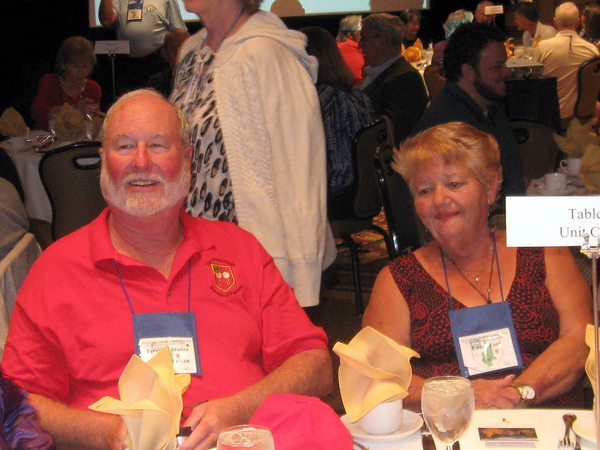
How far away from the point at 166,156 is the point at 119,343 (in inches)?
20.6

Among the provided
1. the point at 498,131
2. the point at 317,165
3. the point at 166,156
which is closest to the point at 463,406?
the point at 166,156

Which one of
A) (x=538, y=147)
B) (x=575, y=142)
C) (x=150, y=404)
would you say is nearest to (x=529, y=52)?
(x=538, y=147)

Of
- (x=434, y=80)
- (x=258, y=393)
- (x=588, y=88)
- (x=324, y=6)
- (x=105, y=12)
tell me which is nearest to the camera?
(x=258, y=393)

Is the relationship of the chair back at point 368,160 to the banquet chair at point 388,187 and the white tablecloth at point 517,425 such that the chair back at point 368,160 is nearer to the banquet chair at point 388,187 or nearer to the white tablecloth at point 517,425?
the banquet chair at point 388,187

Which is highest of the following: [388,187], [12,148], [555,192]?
[388,187]

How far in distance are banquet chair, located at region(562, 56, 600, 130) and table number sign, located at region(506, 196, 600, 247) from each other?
7.05 meters

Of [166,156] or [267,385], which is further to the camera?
[166,156]

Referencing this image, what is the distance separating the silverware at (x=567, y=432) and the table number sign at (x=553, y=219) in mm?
387

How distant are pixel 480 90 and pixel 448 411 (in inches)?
117

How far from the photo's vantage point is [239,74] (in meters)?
2.48

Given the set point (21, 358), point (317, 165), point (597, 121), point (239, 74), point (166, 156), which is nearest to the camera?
point (21, 358)

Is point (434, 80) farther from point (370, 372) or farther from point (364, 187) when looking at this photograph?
point (370, 372)

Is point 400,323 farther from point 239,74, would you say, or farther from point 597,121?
point 597,121

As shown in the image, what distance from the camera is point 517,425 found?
4.50 feet
